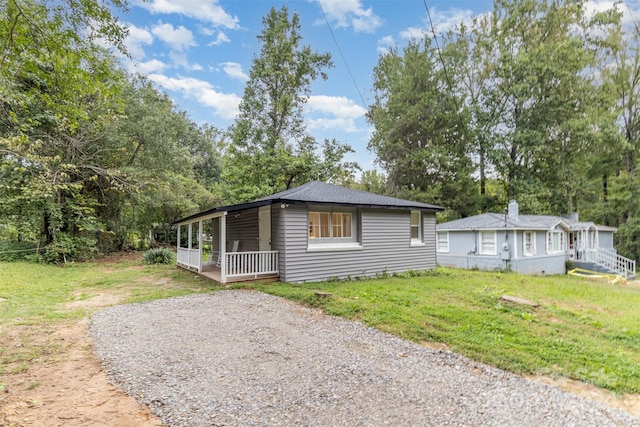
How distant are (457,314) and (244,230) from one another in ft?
25.0

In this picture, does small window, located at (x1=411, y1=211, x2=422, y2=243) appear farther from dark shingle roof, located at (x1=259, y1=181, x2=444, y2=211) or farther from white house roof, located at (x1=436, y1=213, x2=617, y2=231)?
white house roof, located at (x1=436, y1=213, x2=617, y2=231)

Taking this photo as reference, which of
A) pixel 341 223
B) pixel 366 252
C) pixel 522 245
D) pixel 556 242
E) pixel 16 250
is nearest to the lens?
pixel 341 223

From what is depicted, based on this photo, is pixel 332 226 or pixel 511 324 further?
pixel 332 226

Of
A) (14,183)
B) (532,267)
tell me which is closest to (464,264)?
(532,267)

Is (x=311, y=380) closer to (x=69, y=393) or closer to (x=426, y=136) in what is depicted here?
(x=69, y=393)

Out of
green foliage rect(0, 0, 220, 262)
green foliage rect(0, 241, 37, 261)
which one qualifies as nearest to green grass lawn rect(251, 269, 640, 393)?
green foliage rect(0, 0, 220, 262)

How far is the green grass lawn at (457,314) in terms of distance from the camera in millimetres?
3770

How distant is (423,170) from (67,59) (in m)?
21.4

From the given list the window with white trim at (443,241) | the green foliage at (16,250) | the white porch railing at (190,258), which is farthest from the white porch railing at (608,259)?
the green foliage at (16,250)

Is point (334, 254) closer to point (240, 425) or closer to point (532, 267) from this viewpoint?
point (240, 425)

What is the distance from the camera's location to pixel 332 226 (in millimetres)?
9664

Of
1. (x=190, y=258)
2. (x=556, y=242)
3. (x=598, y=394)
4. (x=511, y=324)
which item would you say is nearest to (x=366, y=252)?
(x=511, y=324)

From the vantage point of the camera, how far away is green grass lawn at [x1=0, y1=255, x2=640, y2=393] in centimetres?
377

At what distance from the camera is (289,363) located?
12.1 feet
